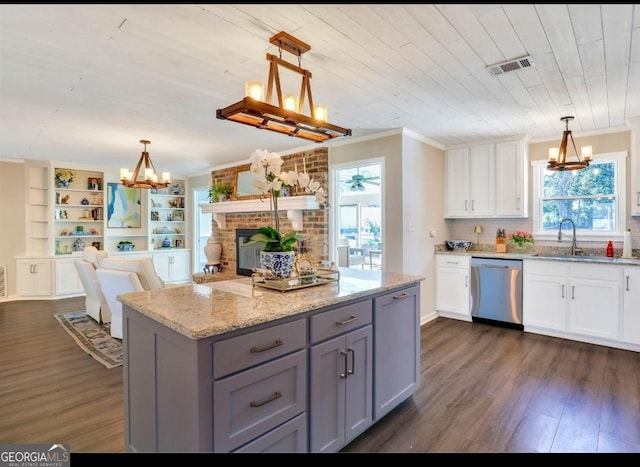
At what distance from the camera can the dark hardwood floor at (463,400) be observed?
208cm

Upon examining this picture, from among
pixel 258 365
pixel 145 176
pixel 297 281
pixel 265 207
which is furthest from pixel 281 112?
pixel 265 207

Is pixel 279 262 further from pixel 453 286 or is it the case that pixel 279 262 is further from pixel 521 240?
pixel 521 240

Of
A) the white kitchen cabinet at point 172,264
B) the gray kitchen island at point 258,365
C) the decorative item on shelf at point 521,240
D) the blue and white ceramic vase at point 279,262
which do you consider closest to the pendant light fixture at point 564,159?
the decorative item on shelf at point 521,240

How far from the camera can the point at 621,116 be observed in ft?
12.0

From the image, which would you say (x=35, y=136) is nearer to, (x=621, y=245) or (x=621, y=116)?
(x=621, y=116)

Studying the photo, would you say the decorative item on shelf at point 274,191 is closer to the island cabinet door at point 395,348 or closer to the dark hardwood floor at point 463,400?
the island cabinet door at point 395,348

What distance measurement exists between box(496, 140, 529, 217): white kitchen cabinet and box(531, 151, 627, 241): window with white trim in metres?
0.26

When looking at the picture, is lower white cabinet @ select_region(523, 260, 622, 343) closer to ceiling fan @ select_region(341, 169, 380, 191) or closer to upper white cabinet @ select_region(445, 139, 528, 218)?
upper white cabinet @ select_region(445, 139, 528, 218)

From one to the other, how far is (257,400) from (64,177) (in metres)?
6.82

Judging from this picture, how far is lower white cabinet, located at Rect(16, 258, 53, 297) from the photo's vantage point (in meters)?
6.04

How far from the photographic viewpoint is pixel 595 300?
3707 mm

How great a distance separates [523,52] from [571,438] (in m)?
2.43

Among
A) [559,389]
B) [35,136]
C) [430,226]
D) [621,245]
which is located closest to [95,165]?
[35,136]

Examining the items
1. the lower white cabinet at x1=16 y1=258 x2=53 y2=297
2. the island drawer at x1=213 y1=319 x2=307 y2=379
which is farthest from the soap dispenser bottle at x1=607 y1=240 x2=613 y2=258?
the lower white cabinet at x1=16 y1=258 x2=53 y2=297
